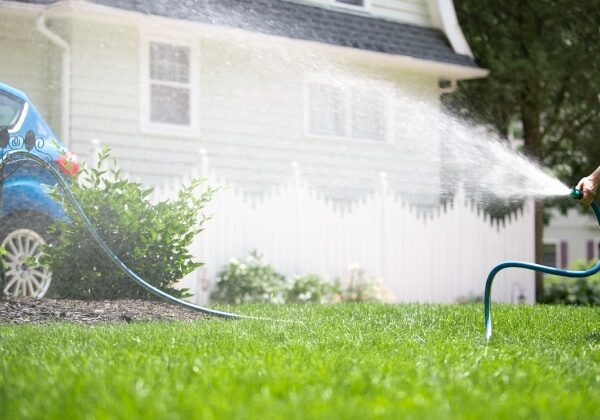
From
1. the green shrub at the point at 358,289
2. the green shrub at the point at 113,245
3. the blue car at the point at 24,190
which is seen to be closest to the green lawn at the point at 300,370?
the green shrub at the point at 113,245

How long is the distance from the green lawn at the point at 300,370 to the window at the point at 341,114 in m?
7.63

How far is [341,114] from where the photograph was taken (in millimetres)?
13938

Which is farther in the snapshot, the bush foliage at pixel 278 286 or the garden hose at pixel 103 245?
the bush foliage at pixel 278 286

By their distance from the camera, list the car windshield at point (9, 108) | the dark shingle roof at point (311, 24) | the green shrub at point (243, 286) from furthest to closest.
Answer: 1. the dark shingle roof at point (311, 24)
2. the green shrub at point (243, 286)
3. the car windshield at point (9, 108)

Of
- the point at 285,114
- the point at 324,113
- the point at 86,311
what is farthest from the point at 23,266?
the point at 324,113

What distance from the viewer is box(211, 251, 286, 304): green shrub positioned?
395 inches

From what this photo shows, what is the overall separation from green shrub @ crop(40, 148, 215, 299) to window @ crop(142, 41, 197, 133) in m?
4.64

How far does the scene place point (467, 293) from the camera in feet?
40.8

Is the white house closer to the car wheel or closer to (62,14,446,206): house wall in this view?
(62,14,446,206): house wall

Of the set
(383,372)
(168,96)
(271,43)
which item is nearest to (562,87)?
(271,43)

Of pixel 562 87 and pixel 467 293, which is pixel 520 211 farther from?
pixel 562 87

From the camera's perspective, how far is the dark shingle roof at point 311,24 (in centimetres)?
1180

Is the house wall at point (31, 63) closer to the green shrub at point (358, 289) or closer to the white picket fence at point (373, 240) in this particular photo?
the white picket fence at point (373, 240)

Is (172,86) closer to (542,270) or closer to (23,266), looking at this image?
(23,266)
